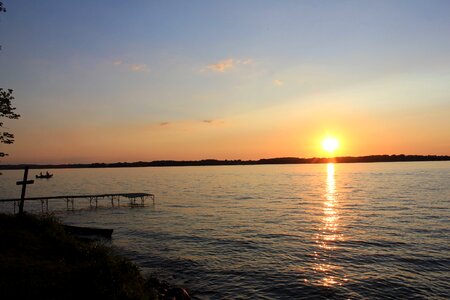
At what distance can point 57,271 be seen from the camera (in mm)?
15109

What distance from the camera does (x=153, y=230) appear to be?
40.4 m

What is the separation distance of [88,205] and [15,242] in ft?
173

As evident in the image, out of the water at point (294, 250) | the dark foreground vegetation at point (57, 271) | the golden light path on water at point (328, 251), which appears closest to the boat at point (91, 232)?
the water at point (294, 250)

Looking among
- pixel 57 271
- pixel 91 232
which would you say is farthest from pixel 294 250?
pixel 91 232

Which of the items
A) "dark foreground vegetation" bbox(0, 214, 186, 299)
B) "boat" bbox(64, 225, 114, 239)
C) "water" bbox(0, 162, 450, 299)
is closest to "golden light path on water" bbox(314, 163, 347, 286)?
"water" bbox(0, 162, 450, 299)

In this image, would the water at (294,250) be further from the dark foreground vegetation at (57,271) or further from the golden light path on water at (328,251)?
the dark foreground vegetation at (57,271)

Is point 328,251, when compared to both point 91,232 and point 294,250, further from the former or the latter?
point 91,232

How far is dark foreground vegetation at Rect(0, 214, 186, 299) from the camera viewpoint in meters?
12.6

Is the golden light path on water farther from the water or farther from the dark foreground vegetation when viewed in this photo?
the dark foreground vegetation

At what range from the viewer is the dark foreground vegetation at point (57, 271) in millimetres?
12602

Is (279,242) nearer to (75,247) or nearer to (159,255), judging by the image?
(159,255)

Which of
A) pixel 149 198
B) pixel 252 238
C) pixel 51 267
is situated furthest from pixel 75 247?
pixel 149 198

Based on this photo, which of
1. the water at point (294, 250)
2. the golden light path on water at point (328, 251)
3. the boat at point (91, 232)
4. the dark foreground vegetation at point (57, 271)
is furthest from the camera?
the boat at point (91, 232)

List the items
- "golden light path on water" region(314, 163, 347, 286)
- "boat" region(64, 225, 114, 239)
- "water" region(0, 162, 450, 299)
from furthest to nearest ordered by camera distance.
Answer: "boat" region(64, 225, 114, 239) → "golden light path on water" region(314, 163, 347, 286) → "water" region(0, 162, 450, 299)
